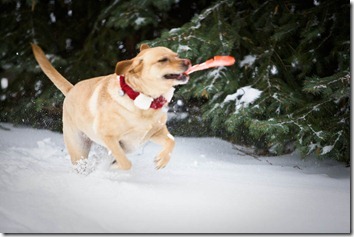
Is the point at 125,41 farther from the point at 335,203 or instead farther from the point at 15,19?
the point at 335,203

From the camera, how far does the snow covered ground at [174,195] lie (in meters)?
2.00

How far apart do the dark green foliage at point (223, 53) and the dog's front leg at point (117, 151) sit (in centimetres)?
87

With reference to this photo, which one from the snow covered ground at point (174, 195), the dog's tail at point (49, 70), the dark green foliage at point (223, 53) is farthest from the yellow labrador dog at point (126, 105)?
the dark green foliage at point (223, 53)

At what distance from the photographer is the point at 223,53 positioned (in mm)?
3221

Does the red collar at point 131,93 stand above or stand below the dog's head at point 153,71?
below

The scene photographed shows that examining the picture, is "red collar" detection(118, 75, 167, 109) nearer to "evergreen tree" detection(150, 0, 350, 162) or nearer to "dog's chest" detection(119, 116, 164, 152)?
"dog's chest" detection(119, 116, 164, 152)

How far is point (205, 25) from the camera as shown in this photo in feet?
10.9

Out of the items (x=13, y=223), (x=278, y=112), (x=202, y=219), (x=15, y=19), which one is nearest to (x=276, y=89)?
(x=278, y=112)

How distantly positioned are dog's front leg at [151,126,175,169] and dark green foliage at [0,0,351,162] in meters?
0.60

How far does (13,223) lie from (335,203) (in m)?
1.54

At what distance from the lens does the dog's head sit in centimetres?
228

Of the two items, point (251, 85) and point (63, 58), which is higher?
point (251, 85)

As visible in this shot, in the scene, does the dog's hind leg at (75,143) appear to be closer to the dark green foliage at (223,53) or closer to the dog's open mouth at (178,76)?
the dark green foliage at (223,53)

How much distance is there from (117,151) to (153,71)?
0.51 metres
